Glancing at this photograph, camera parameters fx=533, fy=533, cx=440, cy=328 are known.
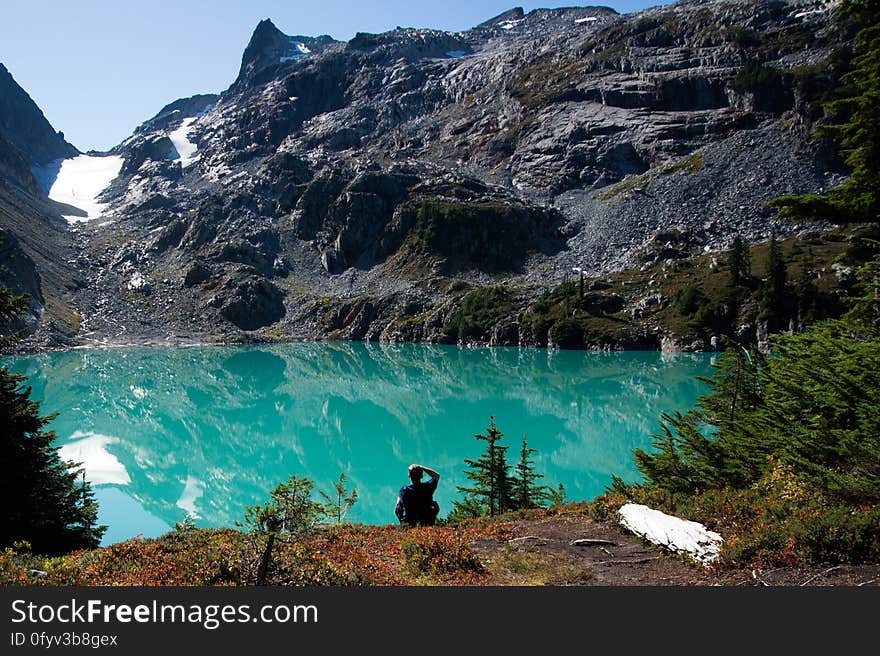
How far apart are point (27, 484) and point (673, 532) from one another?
15.3 m

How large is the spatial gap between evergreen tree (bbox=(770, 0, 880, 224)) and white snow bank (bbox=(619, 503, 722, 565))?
8108 mm

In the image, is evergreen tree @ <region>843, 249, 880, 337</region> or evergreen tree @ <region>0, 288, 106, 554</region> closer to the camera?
evergreen tree @ <region>843, 249, 880, 337</region>

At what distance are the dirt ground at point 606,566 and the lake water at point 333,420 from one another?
17.5 metres

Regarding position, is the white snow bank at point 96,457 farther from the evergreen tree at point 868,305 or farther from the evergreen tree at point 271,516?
the evergreen tree at point 868,305

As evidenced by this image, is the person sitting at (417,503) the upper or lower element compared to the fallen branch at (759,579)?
upper

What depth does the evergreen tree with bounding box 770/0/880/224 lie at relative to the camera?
1322 cm

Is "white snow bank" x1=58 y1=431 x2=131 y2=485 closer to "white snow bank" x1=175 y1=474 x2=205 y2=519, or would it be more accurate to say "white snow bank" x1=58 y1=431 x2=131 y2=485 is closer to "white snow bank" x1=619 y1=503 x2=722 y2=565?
"white snow bank" x1=175 y1=474 x2=205 y2=519

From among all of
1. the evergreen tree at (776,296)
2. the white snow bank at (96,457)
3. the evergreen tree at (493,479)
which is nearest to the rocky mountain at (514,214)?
the evergreen tree at (776,296)

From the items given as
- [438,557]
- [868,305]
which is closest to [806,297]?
[868,305]

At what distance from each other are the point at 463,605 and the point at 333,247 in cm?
17862

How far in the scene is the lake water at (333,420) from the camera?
35.9 metres

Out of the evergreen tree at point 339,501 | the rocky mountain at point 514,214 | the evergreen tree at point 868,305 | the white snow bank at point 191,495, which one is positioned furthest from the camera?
the rocky mountain at point 514,214

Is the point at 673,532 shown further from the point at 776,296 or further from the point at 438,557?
the point at 776,296

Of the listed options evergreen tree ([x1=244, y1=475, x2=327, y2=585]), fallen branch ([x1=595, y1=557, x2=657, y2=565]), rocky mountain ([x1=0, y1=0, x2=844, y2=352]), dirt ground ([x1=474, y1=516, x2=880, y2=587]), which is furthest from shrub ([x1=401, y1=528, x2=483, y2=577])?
rocky mountain ([x1=0, y1=0, x2=844, y2=352])
